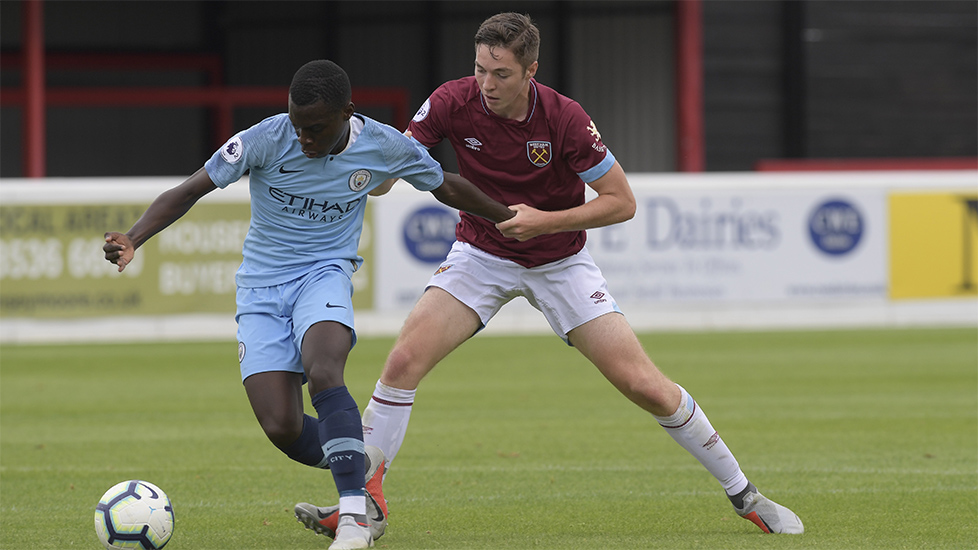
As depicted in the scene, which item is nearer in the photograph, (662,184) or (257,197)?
(257,197)

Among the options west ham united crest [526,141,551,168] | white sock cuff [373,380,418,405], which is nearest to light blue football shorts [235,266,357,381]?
white sock cuff [373,380,418,405]

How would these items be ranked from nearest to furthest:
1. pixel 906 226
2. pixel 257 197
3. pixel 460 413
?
1. pixel 257 197
2. pixel 460 413
3. pixel 906 226

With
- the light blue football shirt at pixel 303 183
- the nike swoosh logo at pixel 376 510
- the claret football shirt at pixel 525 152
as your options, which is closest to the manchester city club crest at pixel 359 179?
the light blue football shirt at pixel 303 183

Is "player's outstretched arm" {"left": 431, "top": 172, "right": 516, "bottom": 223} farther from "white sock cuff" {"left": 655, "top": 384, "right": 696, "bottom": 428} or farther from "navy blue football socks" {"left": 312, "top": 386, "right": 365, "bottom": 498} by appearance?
"white sock cuff" {"left": 655, "top": 384, "right": 696, "bottom": 428}

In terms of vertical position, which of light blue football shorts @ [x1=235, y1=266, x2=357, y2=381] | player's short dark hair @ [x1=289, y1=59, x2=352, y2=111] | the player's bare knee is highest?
player's short dark hair @ [x1=289, y1=59, x2=352, y2=111]

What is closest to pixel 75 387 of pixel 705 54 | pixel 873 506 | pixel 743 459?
pixel 743 459

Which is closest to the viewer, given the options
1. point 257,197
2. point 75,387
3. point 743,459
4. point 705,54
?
point 257,197

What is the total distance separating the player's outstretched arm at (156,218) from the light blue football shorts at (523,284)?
48.6 inches

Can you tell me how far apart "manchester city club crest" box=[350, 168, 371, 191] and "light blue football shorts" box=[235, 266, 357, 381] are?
361 mm

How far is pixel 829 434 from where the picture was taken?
29.8ft

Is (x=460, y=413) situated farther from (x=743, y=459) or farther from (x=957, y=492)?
(x=957, y=492)

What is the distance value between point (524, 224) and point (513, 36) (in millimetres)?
789

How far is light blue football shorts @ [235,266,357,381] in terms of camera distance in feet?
17.4

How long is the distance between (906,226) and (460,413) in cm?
950
